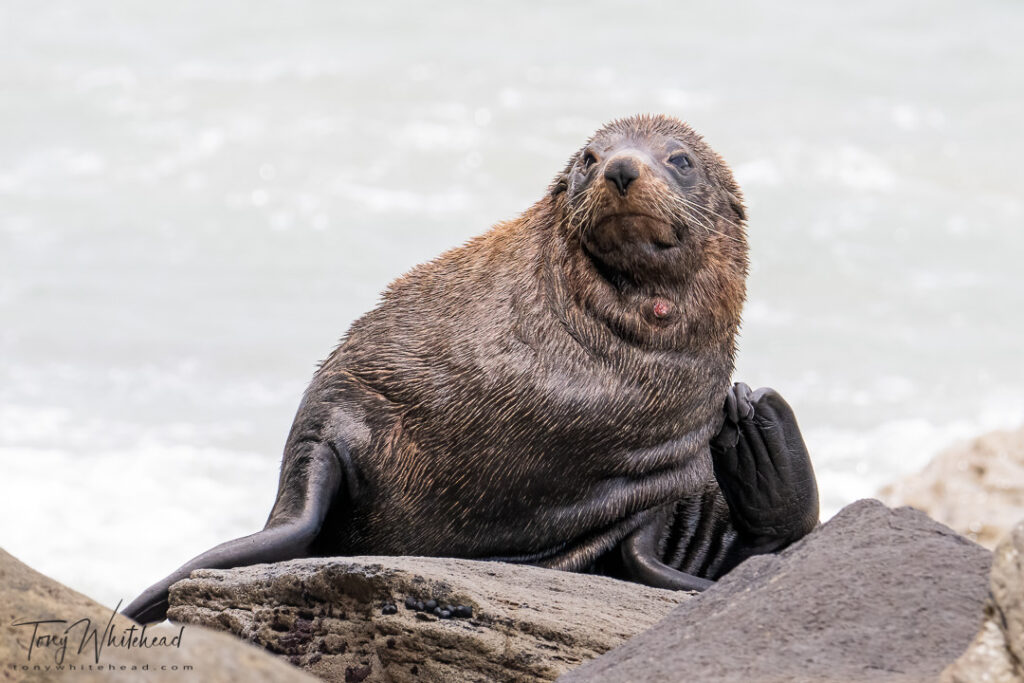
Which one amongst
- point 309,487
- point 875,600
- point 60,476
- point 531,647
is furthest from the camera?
point 60,476

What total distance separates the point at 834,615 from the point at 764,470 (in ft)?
7.73

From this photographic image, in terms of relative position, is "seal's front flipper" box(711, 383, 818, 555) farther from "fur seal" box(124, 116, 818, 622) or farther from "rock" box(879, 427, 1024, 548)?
"rock" box(879, 427, 1024, 548)

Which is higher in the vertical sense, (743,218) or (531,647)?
(743,218)

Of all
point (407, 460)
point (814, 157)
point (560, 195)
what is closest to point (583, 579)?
point (407, 460)

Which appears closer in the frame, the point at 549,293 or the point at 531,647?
the point at 531,647

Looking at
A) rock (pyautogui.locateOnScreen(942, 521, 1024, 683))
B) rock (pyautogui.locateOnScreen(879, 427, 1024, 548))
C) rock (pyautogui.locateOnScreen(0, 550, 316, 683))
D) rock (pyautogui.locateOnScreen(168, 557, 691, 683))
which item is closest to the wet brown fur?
rock (pyautogui.locateOnScreen(168, 557, 691, 683))

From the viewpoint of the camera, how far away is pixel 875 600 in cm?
402

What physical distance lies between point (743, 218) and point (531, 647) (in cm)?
232

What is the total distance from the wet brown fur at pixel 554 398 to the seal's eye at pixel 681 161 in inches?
3.1

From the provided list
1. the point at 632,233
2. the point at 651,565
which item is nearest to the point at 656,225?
the point at 632,233

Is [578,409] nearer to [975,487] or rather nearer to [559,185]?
[559,185]

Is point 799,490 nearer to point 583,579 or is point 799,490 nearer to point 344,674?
point 583,579

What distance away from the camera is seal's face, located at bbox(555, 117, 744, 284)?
5902 millimetres

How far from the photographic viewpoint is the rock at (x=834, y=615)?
375 centimetres
